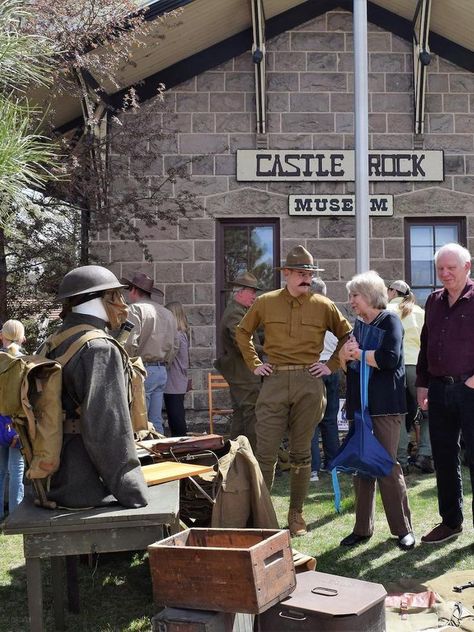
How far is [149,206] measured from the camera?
1005cm

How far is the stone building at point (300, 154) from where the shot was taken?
34.0ft

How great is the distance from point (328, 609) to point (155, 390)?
4616 mm

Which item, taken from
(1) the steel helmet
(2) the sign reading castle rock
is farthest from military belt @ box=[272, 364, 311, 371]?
(2) the sign reading castle rock

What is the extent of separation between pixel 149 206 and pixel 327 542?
18.6ft

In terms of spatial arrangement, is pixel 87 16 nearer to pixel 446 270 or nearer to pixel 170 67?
pixel 170 67

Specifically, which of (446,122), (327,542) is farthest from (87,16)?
(327,542)

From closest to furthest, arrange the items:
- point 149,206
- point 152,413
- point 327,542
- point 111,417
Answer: point 111,417
point 327,542
point 152,413
point 149,206

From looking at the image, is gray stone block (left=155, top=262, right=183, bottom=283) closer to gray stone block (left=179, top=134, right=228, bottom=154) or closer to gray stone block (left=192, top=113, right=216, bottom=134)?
gray stone block (left=179, top=134, right=228, bottom=154)

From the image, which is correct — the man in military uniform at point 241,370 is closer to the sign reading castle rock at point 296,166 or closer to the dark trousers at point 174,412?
the dark trousers at point 174,412

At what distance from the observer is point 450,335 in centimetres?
516

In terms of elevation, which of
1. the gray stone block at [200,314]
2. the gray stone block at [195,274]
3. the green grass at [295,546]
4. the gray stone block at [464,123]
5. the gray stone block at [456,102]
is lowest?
the green grass at [295,546]

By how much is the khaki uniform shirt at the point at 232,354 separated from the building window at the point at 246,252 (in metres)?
2.71

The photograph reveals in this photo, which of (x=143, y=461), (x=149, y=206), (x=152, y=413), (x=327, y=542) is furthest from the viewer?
(x=149, y=206)

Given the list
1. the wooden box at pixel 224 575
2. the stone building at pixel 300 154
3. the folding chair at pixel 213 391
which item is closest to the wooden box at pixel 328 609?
the wooden box at pixel 224 575
